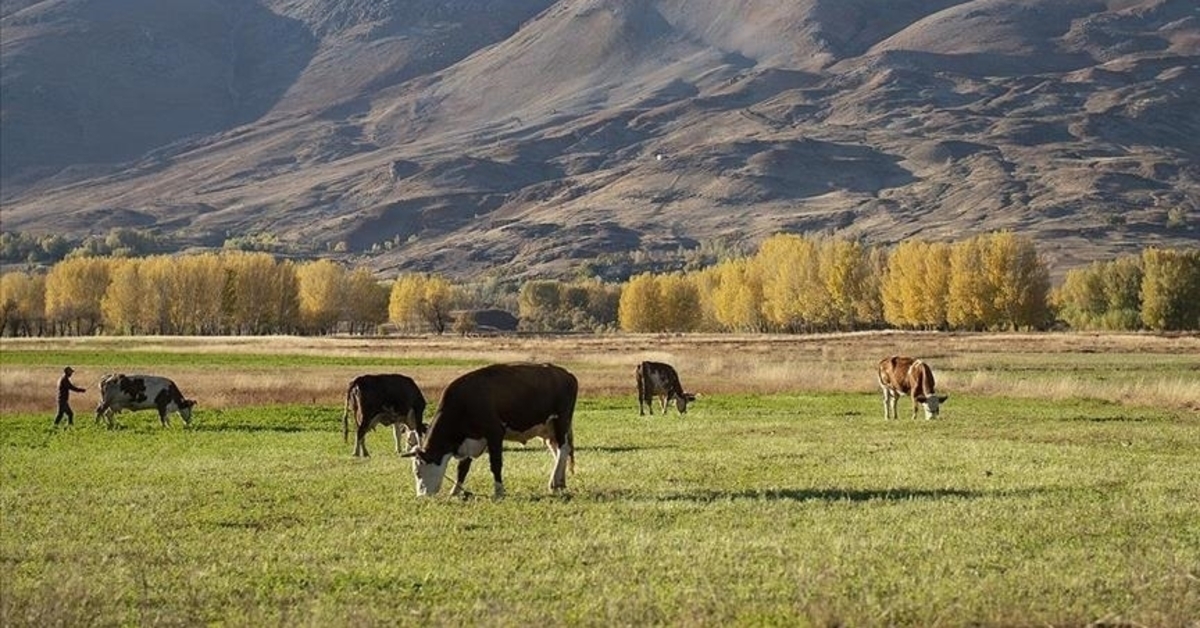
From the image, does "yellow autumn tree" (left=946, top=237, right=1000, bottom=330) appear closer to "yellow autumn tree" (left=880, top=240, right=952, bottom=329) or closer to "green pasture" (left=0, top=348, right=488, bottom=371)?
"yellow autumn tree" (left=880, top=240, right=952, bottom=329)

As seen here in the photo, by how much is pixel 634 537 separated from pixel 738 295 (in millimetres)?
154806

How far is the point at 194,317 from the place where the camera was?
16725 cm

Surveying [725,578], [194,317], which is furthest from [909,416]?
[194,317]

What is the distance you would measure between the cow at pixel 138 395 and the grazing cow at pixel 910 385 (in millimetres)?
19994

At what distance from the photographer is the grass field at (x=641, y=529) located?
40.6ft

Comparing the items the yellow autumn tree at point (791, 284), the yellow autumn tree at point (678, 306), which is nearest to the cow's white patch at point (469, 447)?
the yellow autumn tree at point (791, 284)

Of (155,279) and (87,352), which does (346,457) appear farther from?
(155,279)

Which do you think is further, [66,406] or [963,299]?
[963,299]

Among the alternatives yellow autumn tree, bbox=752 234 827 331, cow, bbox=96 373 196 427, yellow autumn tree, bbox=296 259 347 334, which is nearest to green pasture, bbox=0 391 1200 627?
cow, bbox=96 373 196 427

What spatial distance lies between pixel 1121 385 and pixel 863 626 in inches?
1682

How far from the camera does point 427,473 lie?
64.6ft

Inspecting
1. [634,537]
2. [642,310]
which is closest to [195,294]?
[642,310]

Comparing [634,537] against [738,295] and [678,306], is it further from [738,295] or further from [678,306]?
[678,306]

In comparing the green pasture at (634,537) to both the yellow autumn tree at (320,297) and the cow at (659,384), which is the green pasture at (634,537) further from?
the yellow autumn tree at (320,297)
